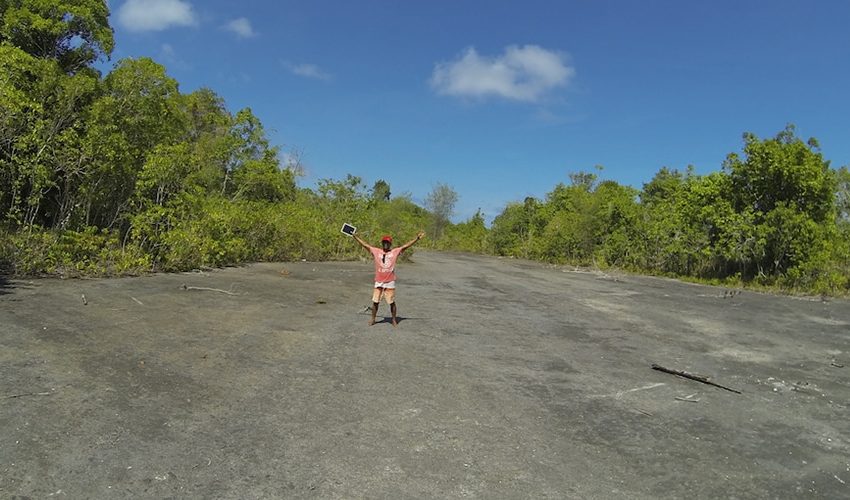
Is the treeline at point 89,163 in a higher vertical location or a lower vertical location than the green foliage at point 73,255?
higher

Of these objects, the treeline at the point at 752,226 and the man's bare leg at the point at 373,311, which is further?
the treeline at the point at 752,226

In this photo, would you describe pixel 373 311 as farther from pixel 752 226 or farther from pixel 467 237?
pixel 467 237

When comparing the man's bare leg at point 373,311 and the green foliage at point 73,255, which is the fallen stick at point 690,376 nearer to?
the man's bare leg at point 373,311

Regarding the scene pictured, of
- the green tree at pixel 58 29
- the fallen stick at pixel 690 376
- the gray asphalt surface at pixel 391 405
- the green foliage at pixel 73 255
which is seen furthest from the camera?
the green tree at pixel 58 29

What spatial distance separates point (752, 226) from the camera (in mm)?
23828

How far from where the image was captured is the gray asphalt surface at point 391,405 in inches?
165

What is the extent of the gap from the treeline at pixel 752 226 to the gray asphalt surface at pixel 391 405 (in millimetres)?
12055

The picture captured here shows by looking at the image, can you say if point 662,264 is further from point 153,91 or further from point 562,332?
point 153,91

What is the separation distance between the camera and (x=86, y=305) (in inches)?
376

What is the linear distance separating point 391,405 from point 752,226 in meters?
22.9

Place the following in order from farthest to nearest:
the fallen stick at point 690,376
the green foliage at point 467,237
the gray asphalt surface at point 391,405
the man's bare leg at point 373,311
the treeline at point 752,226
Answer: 1. the green foliage at point 467,237
2. the treeline at point 752,226
3. the man's bare leg at point 373,311
4. the fallen stick at point 690,376
5. the gray asphalt surface at point 391,405

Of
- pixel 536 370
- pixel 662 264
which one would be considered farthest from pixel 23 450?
Result: pixel 662 264

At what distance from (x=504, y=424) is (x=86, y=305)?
7.61 metres

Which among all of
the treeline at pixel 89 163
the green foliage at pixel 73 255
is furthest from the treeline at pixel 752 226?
the green foliage at pixel 73 255
